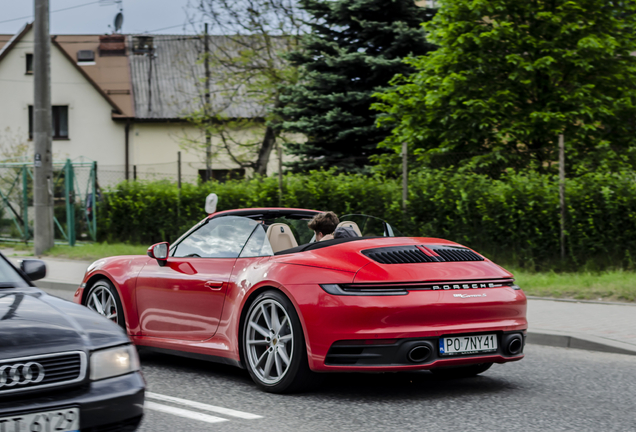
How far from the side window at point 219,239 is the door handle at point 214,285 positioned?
254 millimetres

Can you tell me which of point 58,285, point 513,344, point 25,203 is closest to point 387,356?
point 513,344

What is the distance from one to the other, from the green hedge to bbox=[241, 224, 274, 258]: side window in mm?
7426

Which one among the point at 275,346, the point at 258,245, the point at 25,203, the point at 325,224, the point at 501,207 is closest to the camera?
the point at 275,346

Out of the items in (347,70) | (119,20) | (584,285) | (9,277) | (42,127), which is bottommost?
(584,285)

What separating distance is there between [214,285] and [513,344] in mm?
2233

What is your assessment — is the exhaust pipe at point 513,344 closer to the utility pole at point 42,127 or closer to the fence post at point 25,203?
the utility pole at point 42,127

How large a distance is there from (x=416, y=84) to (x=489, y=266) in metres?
12.4

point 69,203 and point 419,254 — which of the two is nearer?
point 419,254

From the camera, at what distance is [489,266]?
19.1ft

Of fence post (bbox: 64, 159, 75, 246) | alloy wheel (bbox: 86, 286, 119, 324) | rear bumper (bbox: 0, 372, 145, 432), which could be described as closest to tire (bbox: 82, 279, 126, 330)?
alloy wheel (bbox: 86, 286, 119, 324)

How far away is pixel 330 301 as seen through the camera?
17.3 ft

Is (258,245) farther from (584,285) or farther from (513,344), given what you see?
(584,285)

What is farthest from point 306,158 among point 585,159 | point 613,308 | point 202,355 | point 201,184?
point 202,355

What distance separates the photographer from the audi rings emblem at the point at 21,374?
11.3 ft
